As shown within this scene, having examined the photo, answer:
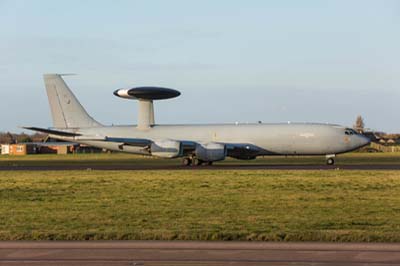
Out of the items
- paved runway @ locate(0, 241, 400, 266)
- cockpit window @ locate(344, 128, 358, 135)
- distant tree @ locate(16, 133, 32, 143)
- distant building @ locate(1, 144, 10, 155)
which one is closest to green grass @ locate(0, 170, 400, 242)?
paved runway @ locate(0, 241, 400, 266)

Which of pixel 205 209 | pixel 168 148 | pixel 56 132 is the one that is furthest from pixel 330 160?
pixel 205 209

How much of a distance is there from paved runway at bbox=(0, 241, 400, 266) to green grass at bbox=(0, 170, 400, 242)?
1.02 m

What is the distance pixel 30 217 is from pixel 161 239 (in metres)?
5.47

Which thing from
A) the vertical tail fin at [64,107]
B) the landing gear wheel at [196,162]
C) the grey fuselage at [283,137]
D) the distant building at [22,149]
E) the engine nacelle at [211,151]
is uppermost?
the vertical tail fin at [64,107]

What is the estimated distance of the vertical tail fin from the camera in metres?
60.4

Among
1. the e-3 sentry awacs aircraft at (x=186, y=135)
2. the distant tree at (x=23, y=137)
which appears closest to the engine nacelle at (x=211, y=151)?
the e-3 sentry awacs aircraft at (x=186, y=135)

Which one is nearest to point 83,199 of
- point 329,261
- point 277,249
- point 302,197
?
point 302,197

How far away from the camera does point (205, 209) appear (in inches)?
797

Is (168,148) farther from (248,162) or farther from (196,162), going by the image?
(248,162)

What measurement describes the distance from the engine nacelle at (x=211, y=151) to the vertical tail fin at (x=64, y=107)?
37.3ft

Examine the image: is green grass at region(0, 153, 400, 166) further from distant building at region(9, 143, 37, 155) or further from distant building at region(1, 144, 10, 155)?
distant building at region(1, 144, 10, 155)

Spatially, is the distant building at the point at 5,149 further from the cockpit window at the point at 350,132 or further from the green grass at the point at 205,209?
the green grass at the point at 205,209

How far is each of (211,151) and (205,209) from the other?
32.5 metres

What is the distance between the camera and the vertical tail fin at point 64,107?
198 ft
